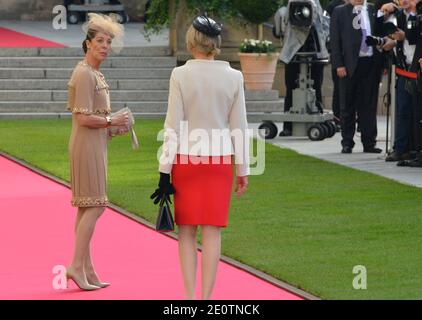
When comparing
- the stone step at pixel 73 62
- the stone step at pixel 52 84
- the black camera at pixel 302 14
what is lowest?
the stone step at pixel 52 84

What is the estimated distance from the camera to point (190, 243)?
31.6 ft

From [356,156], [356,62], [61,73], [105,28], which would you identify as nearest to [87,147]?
[105,28]

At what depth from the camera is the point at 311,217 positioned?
45.0 feet

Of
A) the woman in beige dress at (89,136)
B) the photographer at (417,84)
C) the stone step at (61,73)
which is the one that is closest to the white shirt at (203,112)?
the woman in beige dress at (89,136)

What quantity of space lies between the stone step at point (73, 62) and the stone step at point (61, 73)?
20 centimetres

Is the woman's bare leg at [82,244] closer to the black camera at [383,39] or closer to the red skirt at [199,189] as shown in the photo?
the red skirt at [199,189]

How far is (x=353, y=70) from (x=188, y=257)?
979cm

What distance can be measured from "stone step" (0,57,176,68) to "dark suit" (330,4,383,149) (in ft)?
25.9

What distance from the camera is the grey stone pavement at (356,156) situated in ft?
56.1

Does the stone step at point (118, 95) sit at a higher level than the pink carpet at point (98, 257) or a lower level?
higher

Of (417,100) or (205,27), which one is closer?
(205,27)

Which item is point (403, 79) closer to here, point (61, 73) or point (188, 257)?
point (188, 257)
